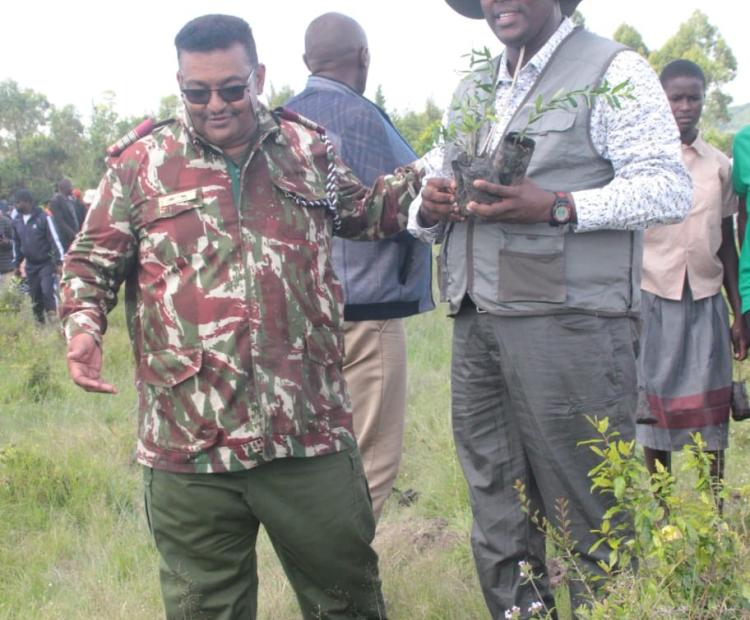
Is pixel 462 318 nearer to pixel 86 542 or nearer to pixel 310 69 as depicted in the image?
pixel 310 69

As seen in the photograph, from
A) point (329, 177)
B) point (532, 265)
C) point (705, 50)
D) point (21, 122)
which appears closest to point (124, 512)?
point (329, 177)

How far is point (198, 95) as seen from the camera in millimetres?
2752

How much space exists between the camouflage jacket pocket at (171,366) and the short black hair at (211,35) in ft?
2.75

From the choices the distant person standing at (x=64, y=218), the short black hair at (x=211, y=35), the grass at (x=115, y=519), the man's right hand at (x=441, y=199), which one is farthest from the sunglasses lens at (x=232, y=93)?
the distant person standing at (x=64, y=218)

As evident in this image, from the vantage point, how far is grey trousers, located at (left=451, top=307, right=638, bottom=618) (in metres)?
2.73

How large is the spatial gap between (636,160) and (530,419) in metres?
0.77

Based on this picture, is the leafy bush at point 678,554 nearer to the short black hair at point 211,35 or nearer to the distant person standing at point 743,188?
the short black hair at point 211,35

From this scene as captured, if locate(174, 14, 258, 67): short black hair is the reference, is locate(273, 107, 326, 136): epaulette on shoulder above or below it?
below

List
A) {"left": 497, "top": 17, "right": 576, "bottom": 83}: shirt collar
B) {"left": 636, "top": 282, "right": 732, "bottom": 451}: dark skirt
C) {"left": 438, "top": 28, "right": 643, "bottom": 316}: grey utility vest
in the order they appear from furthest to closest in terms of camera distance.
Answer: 1. {"left": 636, "top": 282, "right": 732, "bottom": 451}: dark skirt
2. {"left": 497, "top": 17, "right": 576, "bottom": 83}: shirt collar
3. {"left": 438, "top": 28, "right": 643, "bottom": 316}: grey utility vest

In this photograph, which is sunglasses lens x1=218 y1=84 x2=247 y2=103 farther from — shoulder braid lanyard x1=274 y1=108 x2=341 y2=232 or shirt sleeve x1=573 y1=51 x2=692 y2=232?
shirt sleeve x1=573 y1=51 x2=692 y2=232

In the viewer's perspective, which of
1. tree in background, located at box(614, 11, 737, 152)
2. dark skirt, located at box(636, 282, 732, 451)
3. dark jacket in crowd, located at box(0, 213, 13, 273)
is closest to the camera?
dark skirt, located at box(636, 282, 732, 451)

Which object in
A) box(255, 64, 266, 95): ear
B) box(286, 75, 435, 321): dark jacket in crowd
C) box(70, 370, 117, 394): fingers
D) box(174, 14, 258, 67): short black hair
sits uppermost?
box(174, 14, 258, 67): short black hair

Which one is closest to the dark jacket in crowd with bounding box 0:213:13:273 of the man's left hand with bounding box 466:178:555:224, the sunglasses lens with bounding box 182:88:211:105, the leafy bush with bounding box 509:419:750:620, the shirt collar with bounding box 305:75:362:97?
the shirt collar with bounding box 305:75:362:97

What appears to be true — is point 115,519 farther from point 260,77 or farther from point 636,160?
point 636,160
